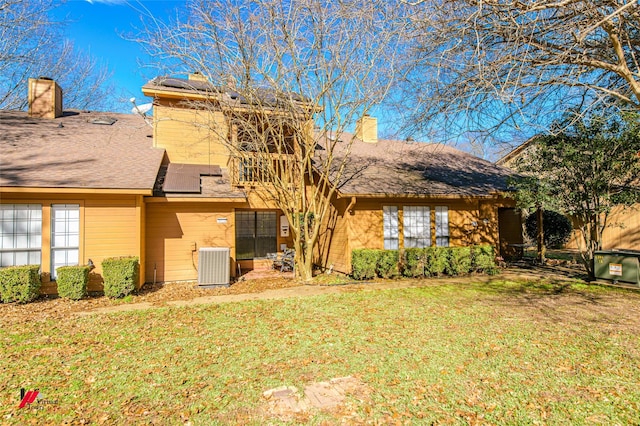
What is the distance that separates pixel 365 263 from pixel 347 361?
5.60 meters

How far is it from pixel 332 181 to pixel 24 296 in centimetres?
805

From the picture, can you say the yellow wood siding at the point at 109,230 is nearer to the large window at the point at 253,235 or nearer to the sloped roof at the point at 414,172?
the large window at the point at 253,235

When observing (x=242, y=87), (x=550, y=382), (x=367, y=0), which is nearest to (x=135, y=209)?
(x=242, y=87)


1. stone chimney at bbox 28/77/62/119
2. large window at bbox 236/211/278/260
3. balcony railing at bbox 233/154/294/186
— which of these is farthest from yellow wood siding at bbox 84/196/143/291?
stone chimney at bbox 28/77/62/119

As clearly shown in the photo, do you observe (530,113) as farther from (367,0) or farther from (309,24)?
(309,24)

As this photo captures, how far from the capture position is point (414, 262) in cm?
1011

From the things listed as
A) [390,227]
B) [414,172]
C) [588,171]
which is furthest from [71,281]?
[588,171]

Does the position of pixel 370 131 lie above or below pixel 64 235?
above

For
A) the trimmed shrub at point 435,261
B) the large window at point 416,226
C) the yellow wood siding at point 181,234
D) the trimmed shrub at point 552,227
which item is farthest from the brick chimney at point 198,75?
the trimmed shrub at point 552,227

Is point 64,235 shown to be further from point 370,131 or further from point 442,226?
point 370,131

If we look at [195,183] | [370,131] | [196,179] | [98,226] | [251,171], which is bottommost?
[98,226]

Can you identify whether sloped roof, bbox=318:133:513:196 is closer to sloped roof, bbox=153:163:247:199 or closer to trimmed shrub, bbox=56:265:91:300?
sloped roof, bbox=153:163:247:199

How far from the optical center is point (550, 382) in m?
3.64

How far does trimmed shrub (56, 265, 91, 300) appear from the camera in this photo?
7.59 m
